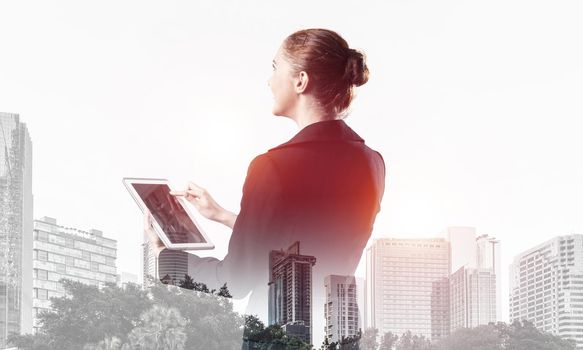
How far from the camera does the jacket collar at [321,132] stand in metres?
1.60

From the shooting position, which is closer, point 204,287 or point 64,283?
point 204,287

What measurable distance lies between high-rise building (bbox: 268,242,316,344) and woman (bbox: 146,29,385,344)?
26 millimetres

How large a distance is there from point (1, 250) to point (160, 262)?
12248mm

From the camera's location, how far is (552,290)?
46.3 ft

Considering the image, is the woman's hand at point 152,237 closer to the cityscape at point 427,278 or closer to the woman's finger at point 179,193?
the woman's finger at point 179,193

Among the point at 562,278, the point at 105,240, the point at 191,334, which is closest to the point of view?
the point at 191,334

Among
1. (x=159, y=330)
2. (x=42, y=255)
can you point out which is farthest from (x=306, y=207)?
(x=42, y=255)

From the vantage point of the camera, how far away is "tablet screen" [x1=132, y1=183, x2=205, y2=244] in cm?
163

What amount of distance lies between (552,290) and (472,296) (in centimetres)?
145

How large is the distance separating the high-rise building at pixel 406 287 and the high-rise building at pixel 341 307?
33.4ft

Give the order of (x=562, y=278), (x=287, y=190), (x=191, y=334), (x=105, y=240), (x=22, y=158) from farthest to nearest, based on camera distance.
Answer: (x=105, y=240), (x=562, y=278), (x=22, y=158), (x=191, y=334), (x=287, y=190)

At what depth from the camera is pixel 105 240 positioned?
1848 cm

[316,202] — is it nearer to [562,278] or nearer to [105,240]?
[562,278]

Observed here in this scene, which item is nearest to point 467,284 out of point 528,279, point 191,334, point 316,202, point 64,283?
point 528,279
